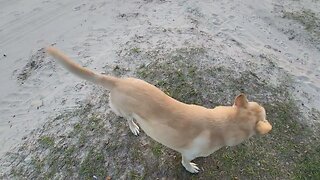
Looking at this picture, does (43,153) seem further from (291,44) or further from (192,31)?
(291,44)

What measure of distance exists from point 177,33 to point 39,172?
125 inches

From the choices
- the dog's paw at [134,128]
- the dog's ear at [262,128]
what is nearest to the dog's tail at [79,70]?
the dog's paw at [134,128]

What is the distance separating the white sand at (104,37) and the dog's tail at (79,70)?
1.52 metres

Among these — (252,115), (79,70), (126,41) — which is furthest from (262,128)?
(126,41)

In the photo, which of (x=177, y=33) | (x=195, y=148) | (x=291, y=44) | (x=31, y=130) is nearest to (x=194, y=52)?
(x=177, y=33)

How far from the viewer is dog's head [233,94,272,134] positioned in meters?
3.83

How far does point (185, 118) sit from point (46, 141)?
2225mm

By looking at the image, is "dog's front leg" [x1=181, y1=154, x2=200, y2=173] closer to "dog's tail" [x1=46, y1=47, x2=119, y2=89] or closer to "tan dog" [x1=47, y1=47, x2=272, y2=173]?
"tan dog" [x1=47, y1=47, x2=272, y2=173]

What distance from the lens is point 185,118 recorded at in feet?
13.0

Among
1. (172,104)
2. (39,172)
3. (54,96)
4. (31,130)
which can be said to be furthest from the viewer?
(54,96)

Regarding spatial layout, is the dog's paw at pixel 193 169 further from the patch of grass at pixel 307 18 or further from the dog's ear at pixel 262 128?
the patch of grass at pixel 307 18

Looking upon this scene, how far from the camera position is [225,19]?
23.0 ft

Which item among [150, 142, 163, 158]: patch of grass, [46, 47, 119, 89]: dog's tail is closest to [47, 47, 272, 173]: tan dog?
[46, 47, 119, 89]: dog's tail

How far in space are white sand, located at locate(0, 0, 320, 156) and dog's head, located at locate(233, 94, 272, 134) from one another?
2043 millimetres
